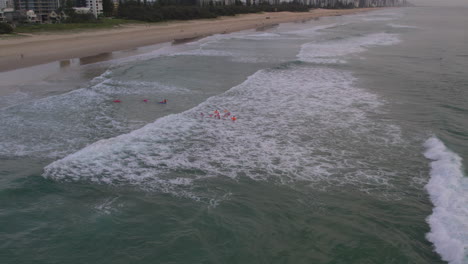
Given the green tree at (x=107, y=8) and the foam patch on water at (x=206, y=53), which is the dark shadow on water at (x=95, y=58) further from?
the green tree at (x=107, y=8)

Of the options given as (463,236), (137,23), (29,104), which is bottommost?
(463,236)

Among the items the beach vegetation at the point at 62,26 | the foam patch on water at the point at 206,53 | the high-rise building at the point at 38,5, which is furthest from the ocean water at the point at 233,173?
the high-rise building at the point at 38,5

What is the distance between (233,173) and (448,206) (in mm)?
3599

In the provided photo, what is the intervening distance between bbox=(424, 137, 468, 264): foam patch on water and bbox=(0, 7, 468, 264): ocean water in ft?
0.08

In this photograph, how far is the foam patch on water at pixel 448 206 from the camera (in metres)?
4.93

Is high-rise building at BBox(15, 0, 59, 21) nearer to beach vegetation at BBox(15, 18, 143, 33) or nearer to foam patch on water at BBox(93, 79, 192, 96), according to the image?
beach vegetation at BBox(15, 18, 143, 33)

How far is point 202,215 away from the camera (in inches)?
222

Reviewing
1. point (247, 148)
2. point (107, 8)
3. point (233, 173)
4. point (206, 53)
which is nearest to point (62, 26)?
point (206, 53)

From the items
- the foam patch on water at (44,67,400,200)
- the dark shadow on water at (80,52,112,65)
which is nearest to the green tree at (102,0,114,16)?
the dark shadow on water at (80,52,112,65)

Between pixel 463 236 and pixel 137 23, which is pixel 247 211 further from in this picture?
pixel 137 23

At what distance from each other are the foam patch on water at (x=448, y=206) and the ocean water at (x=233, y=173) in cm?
2

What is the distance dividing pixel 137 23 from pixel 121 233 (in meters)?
44.6

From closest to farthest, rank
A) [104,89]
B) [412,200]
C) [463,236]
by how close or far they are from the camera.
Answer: [463,236]
[412,200]
[104,89]

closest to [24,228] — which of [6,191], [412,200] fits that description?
[6,191]
